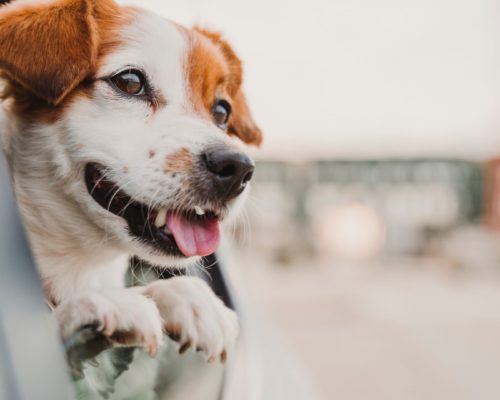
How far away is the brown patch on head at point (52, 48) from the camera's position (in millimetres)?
837

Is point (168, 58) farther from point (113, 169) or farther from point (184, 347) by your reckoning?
point (184, 347)

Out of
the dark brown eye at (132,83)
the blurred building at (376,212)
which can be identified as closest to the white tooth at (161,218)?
the dark brown eye at (132,83)

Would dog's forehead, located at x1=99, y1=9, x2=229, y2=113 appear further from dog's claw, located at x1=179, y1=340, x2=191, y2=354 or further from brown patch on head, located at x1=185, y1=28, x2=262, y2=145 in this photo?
dog's claw, located at x1=179, y1=340, x2=191, y2=354

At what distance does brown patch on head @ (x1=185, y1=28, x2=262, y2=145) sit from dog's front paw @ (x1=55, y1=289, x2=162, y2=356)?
42 cm

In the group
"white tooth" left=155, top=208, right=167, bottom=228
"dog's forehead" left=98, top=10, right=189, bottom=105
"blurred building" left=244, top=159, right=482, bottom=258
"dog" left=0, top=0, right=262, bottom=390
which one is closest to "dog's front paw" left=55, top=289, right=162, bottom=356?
"dog" left=0, top=0, right=262, bottom=390

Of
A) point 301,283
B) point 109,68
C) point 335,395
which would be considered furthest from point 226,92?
point 301,283

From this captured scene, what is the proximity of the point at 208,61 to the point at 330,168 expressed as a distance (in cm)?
662

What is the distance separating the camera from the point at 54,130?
0.87 meters

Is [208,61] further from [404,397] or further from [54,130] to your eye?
[404,397]

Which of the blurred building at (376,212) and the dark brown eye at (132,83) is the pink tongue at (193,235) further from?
the blurred building at (376,212)

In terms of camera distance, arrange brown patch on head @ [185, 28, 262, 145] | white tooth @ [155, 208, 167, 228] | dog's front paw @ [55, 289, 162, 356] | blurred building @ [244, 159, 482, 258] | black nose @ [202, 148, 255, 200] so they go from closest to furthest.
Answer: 1. dog's front paw @ [55, 289, 162, 356]
2. white tooth @ [155, 208, 167, 228]
3. black nose @ [202, 148, 255, 200]
4. brown patch on head @ [185, 28, 262, 145]
5. blurred building @ [244, 159, 482, 258]

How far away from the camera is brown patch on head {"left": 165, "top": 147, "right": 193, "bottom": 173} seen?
1.00 m

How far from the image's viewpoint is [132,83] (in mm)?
1047

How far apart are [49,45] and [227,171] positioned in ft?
1.04
